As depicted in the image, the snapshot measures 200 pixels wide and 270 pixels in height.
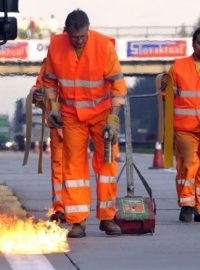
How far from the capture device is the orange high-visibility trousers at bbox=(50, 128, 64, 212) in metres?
12.2

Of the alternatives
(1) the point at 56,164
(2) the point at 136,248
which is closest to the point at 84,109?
(2) the point at 136,248

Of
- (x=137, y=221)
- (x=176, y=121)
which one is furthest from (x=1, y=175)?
(x=137, y=221)

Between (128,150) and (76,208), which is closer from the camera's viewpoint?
(76,208)

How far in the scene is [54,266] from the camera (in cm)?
870

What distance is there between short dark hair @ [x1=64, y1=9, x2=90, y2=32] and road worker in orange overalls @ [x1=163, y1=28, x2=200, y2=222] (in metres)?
2.17

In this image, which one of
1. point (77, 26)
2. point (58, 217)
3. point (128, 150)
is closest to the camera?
point (77, 26)

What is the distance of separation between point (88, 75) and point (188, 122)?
2.16 metres

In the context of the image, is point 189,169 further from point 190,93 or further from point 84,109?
point 84,109

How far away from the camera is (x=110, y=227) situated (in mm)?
10883

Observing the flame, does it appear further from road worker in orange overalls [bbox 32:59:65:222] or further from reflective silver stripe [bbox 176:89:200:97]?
reflective silver stripe [bbox 176:89:200:97]

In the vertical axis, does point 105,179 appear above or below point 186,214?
above

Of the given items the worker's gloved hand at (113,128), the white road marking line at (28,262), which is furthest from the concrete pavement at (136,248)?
the worker's gloved hand at (113,128)

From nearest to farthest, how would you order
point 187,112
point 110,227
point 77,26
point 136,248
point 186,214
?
point 136,248, point 77,26, point 110,227, point 186,214, point 187,112

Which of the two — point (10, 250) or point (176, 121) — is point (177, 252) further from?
point (176, 121)
